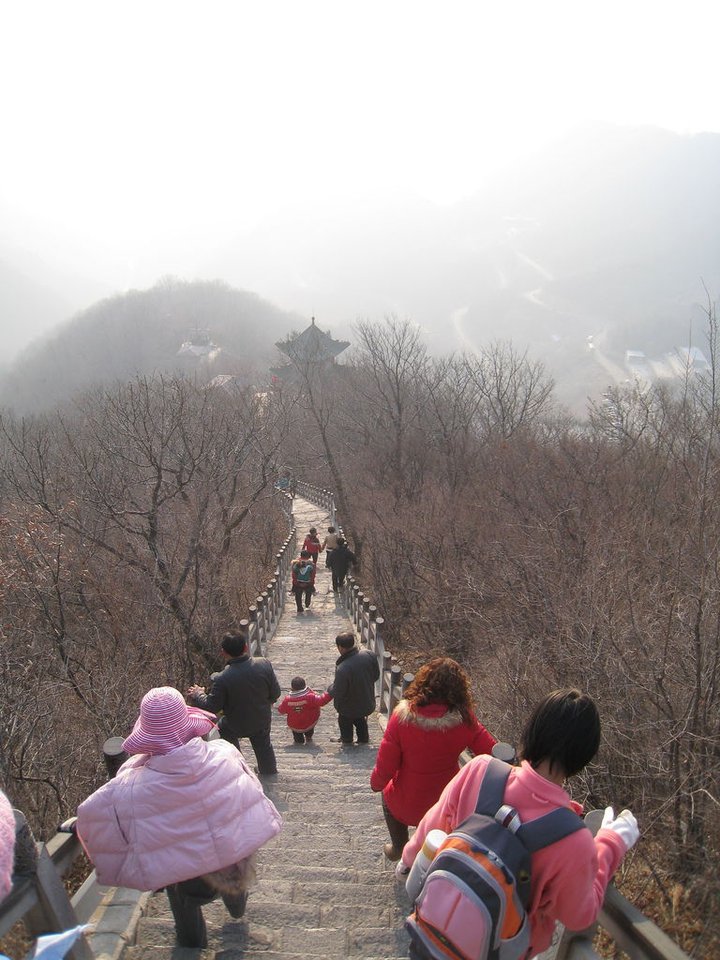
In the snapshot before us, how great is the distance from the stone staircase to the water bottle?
132cm

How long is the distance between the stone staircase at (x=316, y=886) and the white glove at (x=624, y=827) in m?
1.75

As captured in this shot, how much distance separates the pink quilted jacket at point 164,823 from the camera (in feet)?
9.55

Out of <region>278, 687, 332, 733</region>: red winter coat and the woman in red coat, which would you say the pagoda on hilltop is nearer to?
<region>278, 687, 332, 733</region>: red winter coat

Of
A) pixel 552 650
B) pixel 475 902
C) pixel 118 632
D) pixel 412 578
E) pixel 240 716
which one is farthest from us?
pixel 412 578

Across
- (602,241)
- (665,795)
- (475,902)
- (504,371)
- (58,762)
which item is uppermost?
(602,241)

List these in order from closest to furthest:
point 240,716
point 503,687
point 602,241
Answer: point 240,716 → point 503,687 → point 602,241

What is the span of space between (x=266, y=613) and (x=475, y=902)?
36.6 ft

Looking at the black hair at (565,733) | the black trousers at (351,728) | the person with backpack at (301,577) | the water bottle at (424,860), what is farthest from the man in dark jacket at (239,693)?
the person with backpack at (301,577)

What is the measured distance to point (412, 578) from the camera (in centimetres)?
1659

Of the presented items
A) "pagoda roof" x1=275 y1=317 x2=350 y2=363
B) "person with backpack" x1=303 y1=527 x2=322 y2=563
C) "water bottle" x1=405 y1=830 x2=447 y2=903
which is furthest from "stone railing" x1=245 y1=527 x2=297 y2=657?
"pagoda roof" x1=275 y1=317 x2=350 y2=363

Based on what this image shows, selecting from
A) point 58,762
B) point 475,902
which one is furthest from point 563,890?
point 58,762

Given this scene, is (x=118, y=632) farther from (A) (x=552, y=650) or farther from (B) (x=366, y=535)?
(B) (x=366, y=535)

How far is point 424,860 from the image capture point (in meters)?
2.44

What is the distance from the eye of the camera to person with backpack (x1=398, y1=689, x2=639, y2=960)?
2.07m
